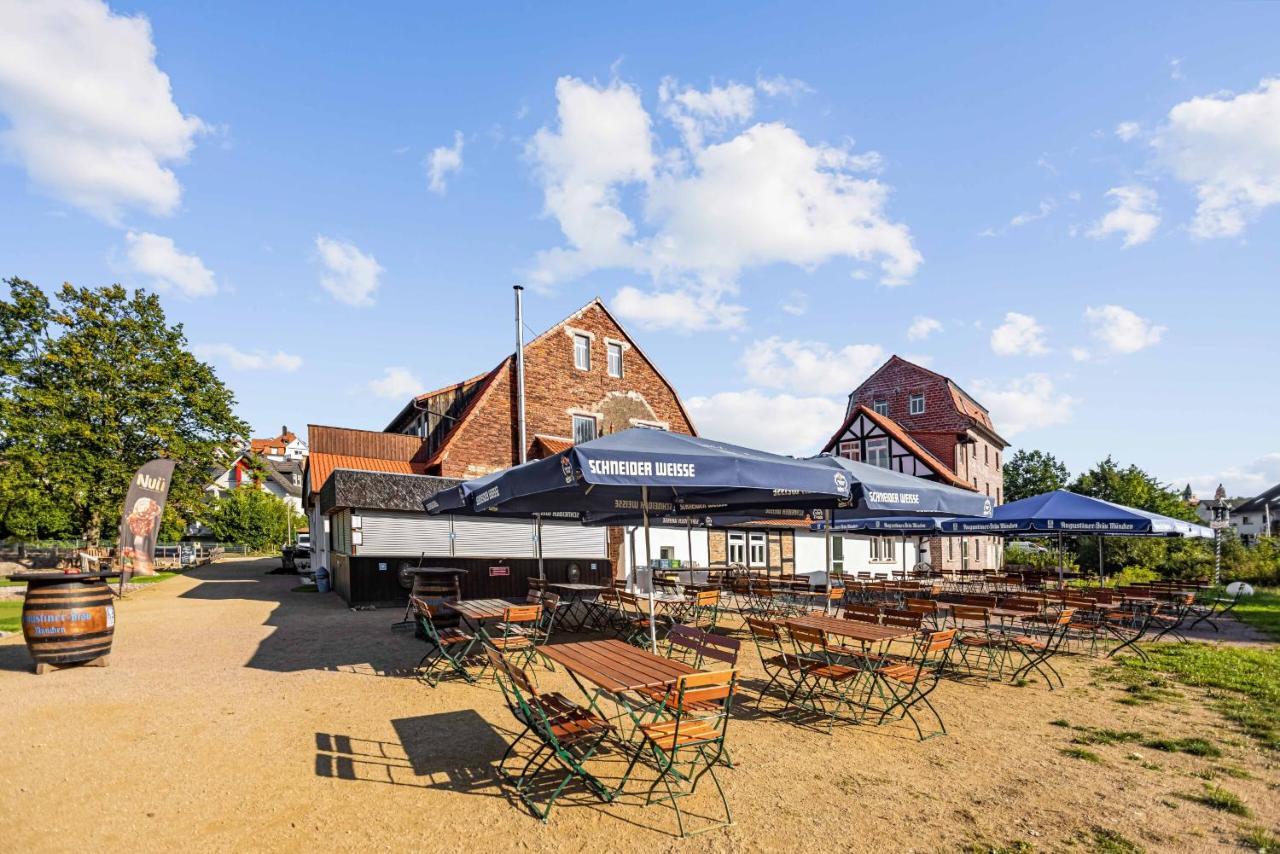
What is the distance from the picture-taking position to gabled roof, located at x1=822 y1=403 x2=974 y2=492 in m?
31.2

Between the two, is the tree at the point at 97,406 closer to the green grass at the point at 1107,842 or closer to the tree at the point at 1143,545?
the green grass at the point at 1107,842

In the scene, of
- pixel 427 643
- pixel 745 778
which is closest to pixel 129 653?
pixel 427 643

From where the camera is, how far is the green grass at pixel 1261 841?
385 centimetres

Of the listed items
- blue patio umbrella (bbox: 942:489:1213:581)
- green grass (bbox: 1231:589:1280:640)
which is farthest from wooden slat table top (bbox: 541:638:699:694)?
green grass (bbox: 1231:589:1280:640)

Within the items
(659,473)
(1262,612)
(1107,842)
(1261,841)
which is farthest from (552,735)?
(1262,612)

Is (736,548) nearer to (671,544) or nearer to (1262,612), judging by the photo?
(671,544)

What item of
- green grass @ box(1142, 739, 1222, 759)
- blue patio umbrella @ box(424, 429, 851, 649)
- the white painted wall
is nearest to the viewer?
green grass @ box(1142, 739, 1222, 759)

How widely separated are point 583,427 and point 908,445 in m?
16.9

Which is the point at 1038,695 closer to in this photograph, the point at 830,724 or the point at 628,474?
the point at 830,724

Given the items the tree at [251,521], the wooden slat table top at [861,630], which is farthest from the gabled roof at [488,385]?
the tree at [251,521]

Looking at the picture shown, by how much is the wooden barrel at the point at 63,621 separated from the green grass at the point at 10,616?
5450mm

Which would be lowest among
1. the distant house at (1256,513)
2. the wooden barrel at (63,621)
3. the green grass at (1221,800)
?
the distant house at (1256,513)

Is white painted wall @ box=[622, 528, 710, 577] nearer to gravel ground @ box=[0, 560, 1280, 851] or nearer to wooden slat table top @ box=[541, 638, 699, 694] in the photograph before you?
gravel ground @ box=[0, 560, 1280, 851]

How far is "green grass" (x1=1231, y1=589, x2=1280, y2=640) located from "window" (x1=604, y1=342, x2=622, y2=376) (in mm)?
18483
